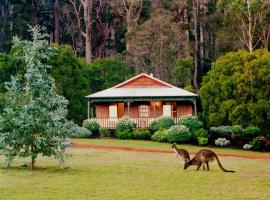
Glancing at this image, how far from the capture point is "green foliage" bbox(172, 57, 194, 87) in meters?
64.8

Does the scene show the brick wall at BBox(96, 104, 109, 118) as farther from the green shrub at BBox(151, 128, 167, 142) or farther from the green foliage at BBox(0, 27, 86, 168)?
the green foliage at BBox(0, 27, 86, 168)

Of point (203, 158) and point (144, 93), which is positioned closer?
point (203, 158)

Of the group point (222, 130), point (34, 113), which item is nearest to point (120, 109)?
point (222, 130)

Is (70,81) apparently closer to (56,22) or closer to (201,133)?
(201,133)

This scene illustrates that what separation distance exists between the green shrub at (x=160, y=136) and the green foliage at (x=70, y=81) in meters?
9.86

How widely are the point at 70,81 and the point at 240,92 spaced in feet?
50.2

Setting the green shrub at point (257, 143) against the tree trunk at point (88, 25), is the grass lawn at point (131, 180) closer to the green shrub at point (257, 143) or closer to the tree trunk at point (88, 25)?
the green shrub at point (257, 143)

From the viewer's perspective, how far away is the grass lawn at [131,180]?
18.6 meters

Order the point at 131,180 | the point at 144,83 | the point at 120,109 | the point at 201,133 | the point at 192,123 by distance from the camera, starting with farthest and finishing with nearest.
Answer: the point at 120,109 → the point at 144,83 → the point at 192,123 → the point at 201,133 → the point at 131,180

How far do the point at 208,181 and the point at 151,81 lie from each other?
106 feet

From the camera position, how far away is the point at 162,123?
159 ft

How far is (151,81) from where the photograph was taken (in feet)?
178

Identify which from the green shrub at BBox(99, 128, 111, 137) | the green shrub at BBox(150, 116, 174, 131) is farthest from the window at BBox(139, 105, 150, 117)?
the green shrub at BBox(99, 128, 111, 137)

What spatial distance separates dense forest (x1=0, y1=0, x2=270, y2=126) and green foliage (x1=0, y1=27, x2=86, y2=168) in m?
23.7
